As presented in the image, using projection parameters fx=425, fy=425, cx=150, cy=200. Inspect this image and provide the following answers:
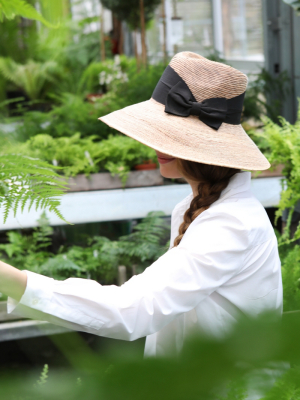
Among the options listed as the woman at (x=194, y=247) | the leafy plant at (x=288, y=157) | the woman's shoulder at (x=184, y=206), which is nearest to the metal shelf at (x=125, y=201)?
the leafy plant at (x=288, y=157)

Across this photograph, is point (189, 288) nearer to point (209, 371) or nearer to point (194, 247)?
point (194, 247)

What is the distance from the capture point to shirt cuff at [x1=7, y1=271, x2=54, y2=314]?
28.2 inches

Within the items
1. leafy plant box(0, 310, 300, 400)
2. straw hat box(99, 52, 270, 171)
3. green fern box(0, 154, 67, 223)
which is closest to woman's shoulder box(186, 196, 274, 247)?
straw hat box(99, 52, 270, 171)

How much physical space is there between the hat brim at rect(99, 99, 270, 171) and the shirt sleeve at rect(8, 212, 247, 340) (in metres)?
0.16

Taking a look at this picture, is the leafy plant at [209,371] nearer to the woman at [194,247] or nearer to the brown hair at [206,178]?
the woman at [194,247]

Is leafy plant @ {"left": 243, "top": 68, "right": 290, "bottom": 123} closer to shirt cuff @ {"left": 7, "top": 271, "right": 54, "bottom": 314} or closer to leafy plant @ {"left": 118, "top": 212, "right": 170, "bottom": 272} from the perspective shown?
leafy plant @ {"left": 118, "top": 212, "right": 170, "bottom": 272}

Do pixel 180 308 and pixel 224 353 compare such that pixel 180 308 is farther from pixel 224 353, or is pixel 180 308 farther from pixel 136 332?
pixel 224 353

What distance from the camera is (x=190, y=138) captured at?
103 centimetres

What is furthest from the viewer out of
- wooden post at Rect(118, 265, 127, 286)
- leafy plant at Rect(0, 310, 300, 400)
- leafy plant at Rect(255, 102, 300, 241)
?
wooden post at Rect(118, 265, 127, 286)

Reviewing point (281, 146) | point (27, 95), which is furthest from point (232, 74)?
point (27, 95)

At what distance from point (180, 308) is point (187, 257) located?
0.34 ft

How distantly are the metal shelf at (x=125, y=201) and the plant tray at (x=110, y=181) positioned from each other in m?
0.06

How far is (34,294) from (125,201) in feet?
6.06

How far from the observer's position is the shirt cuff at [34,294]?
716 mm
